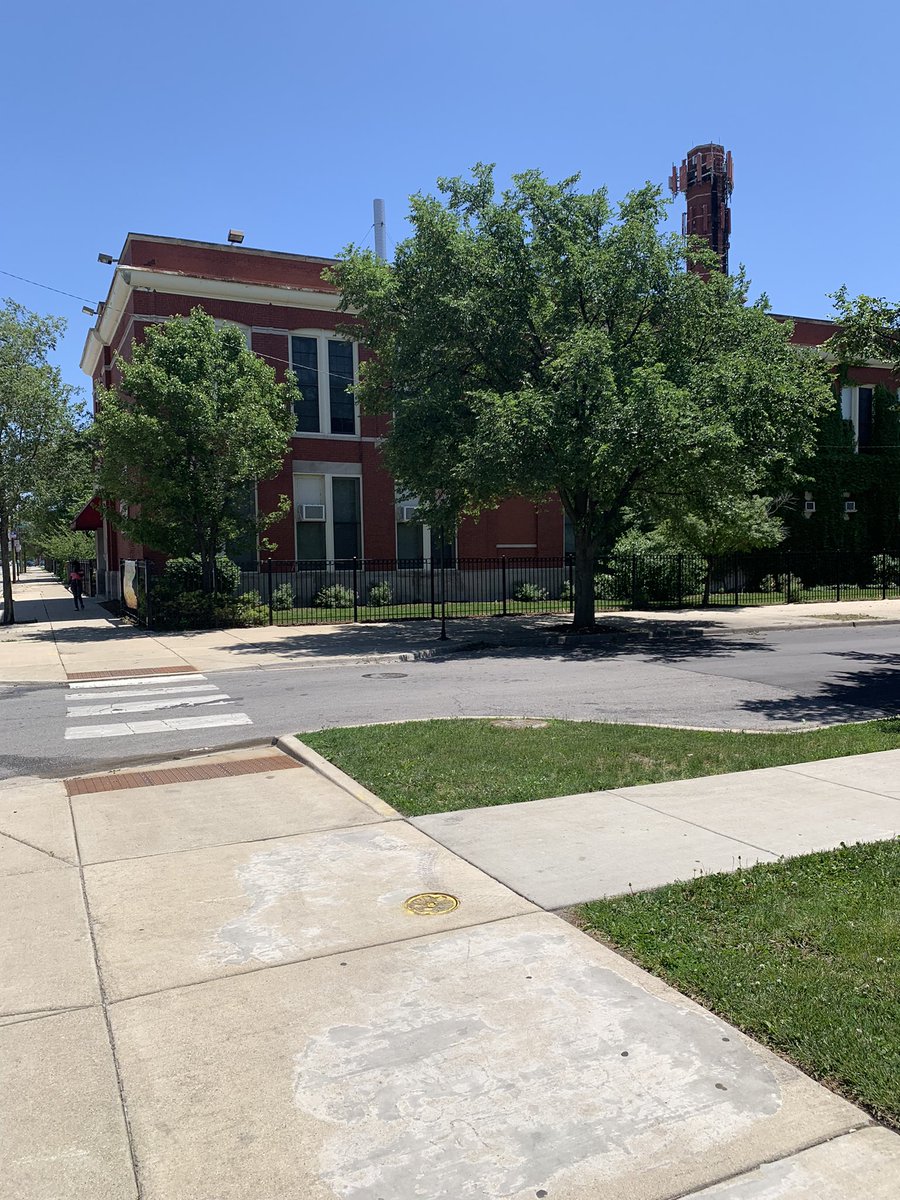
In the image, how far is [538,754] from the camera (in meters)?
8.16

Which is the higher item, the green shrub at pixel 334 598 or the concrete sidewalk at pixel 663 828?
the green shrub at pixel 334 598

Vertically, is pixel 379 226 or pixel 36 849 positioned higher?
pixel 379 226

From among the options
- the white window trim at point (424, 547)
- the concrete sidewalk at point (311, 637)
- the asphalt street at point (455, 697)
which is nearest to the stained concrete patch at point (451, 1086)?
the asphalt street at point (455, 697)

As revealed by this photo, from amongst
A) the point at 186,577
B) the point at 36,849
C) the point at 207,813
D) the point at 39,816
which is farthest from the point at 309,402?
the point at 36,849

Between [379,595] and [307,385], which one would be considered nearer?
[379,595]

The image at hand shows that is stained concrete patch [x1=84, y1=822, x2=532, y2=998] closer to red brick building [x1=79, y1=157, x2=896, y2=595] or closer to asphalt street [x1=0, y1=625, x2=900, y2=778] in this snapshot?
asphalt street [x1=0, y1=625, x2=900, y2=778]

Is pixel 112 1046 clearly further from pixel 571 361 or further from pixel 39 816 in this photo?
pixel 571 361

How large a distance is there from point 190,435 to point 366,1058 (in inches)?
794

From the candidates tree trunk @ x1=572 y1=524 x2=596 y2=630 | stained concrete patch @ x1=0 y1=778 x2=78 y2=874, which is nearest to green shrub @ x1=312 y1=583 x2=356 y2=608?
tree trunk @ x1=572 y1=524 x2=596 y2=630

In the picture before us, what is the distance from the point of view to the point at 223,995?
391 centimetres

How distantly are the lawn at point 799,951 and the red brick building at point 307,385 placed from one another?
71.5 ft

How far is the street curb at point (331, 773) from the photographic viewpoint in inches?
265

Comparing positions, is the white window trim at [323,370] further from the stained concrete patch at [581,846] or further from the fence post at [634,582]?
the stained concrete patch at [581,846]

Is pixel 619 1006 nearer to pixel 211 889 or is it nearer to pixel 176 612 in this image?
pixel 211 889
